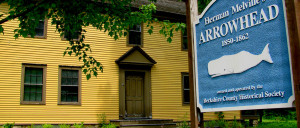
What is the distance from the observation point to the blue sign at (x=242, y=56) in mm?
3062

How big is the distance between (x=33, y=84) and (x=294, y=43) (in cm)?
Result: 1252

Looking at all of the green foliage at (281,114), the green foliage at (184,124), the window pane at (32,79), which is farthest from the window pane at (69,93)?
the green foliage at (281,114)

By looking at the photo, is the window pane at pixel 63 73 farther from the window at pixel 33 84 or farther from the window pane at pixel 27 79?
the window pane at pixel 27 79

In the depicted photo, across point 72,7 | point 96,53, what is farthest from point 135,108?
point 72,7

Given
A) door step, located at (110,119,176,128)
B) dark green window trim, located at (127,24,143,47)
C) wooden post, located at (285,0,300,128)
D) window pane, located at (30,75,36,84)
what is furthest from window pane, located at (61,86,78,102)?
wooden post, located at (285,0,300,128)

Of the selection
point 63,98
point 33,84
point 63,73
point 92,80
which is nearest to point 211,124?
point 92,80

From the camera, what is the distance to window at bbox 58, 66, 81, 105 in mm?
14109

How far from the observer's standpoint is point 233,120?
17.2m

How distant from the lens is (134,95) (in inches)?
612

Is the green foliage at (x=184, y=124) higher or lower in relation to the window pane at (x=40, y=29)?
lower

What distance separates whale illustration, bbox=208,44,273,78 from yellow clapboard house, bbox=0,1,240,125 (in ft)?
36.9

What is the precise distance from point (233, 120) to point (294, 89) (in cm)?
1495

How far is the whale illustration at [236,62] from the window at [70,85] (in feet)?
36.9

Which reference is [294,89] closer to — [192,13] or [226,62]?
[226,62]
